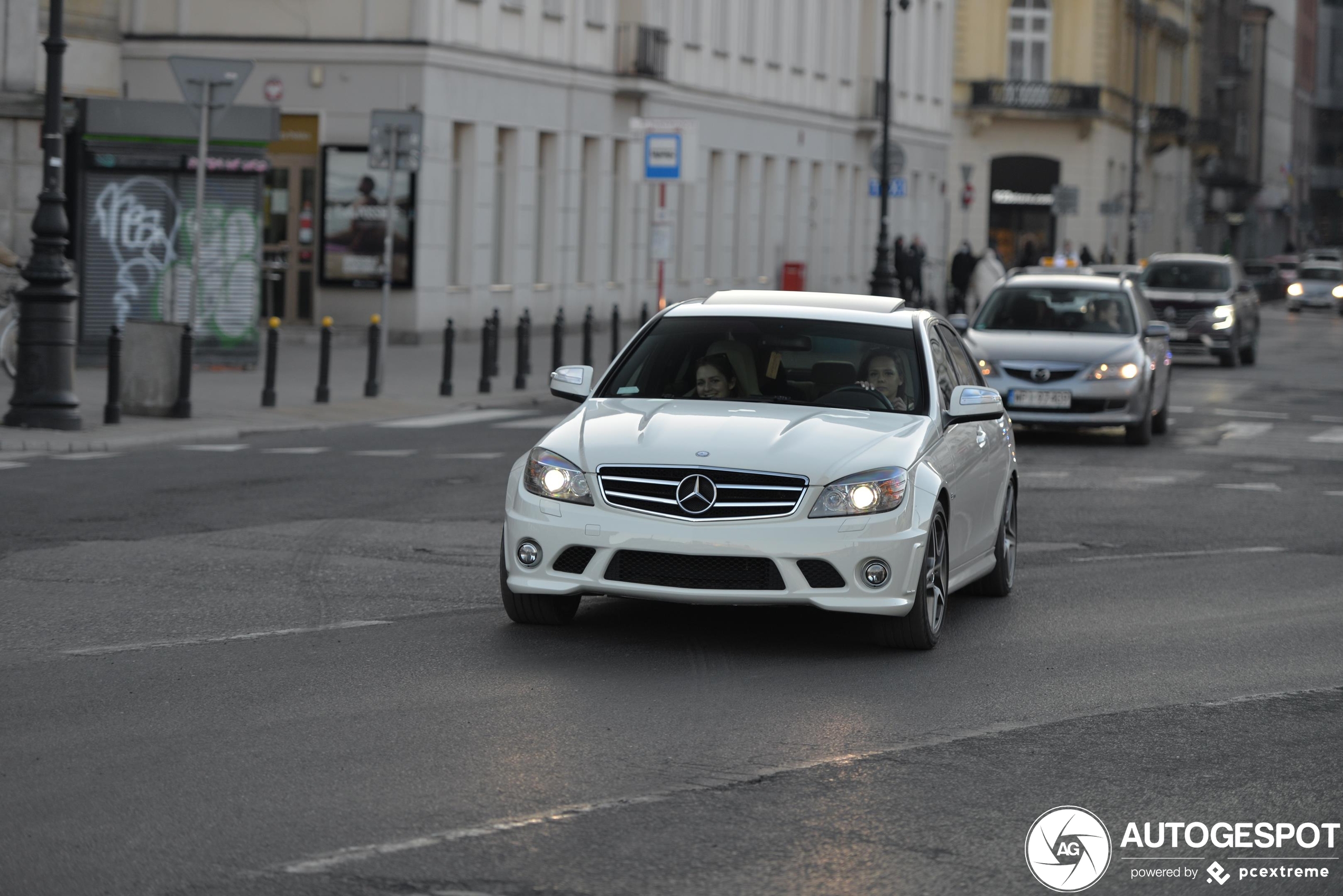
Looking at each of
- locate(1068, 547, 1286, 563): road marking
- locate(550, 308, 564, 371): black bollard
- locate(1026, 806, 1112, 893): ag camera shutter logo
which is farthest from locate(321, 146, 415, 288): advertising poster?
locate(1026, 806, 1112, 893): ag camera shutter logo

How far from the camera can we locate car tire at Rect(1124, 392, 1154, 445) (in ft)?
67.2

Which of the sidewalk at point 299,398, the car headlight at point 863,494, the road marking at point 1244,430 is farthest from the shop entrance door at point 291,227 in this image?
the car headlight at point 863,494

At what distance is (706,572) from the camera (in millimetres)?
8633

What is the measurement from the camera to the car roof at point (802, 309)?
1015 centimetres

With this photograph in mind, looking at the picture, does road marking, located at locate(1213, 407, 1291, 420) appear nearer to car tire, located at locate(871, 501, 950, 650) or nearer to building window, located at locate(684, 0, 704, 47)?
car tire, located at locate(871, 501, 950, 650)

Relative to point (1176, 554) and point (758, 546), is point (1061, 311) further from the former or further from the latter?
point (758, 546)

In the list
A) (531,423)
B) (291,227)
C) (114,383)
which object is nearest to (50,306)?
(114,383)

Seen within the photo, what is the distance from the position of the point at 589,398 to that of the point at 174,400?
11.1 metres

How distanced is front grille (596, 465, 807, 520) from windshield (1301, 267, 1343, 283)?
6703 cm

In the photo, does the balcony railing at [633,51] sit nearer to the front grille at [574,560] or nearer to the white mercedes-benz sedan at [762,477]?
the white mercedes-benz sedan at [762,477]

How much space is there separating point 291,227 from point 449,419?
45.0ft

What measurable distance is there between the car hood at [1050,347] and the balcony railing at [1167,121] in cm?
7018

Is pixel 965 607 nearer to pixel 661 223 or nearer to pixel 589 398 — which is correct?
pixel 589 398

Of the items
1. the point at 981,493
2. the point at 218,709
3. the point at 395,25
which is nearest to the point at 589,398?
the point at 981,493
